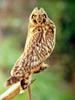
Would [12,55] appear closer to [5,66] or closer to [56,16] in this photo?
[5,66]

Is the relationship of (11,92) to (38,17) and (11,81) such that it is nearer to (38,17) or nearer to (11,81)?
(11,81)

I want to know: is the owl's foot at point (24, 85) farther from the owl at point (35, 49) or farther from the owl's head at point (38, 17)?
the owl's head at point (38, 17)

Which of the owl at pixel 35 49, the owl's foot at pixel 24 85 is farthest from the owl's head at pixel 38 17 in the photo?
the owl's foot at pixel 24 85

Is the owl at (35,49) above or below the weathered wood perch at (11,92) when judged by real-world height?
above

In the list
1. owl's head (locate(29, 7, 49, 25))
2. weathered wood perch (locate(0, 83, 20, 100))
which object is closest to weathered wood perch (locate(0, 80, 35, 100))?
weathered wood perch (locate(0, 83, 20, 100))

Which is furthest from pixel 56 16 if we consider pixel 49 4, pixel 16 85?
pixel 16 85
